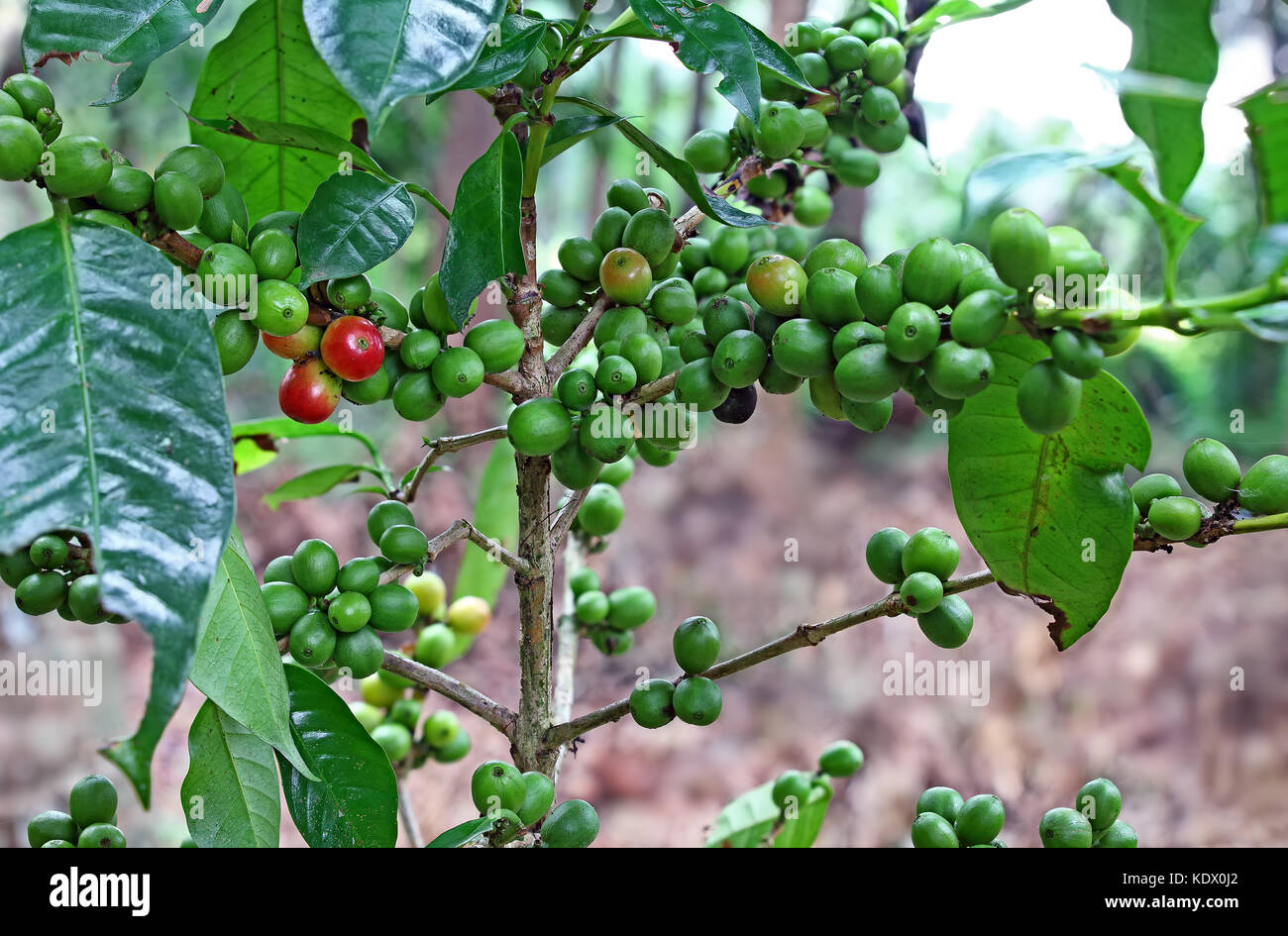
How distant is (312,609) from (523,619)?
0.17 m

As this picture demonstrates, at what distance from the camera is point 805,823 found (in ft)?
3.37

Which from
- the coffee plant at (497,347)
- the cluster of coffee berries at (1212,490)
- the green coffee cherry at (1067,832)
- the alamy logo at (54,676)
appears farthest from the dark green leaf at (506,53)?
the alamy logo at (54,676)

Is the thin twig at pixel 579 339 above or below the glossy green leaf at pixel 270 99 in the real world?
below

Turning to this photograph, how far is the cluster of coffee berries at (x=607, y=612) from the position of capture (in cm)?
102

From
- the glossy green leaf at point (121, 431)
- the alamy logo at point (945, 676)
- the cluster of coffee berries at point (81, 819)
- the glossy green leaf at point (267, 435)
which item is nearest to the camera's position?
the glossy green leaf at point (121, 431)

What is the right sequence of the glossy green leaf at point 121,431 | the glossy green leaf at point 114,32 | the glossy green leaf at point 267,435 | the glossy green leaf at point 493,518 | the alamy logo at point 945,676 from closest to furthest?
the glossy green leaf at point 121,431 → the glossy green leaf at point 114,32 → the glossy green leaf at point 267,435 → the glossy green leaf at point 493,518 → the alamy logo at point 945,676

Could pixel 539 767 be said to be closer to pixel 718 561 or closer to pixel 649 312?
pixel 649 312

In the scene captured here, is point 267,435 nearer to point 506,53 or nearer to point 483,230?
point 483,230

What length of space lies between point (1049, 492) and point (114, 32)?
2.32 feet

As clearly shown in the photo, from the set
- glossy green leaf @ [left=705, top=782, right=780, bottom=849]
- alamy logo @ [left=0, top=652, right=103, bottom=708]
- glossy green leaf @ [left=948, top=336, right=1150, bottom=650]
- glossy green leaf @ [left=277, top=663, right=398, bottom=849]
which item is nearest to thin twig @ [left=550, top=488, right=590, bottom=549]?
glossy green leaf @ [left=277, top=663, right=398, bottom=849]

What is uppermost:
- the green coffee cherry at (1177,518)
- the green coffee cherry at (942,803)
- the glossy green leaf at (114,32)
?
the glossy green leaf at (114,32)

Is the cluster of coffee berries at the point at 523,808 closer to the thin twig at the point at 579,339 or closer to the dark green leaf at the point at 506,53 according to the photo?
the thin twig at the point at 579,339
